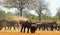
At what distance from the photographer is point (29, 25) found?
252 inches

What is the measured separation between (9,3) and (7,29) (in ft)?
3.38

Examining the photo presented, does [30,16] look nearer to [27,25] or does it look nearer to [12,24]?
[27,25]

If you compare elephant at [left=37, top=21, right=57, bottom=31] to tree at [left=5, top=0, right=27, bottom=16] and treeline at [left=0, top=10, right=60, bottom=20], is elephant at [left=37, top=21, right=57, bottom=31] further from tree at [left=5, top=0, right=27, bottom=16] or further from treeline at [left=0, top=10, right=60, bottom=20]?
tree at [left=5, top=0, right=27, bottom=16]

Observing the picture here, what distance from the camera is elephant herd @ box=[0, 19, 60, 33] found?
6249 millimetres

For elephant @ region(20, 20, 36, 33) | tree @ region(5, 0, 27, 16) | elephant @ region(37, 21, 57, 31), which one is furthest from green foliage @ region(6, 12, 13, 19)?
elephant @ region(37, 21, 57, 31)

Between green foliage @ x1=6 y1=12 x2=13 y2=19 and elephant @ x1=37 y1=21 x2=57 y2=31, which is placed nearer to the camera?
green foliage @ x1=6 y1=12 x2=13 y2=19

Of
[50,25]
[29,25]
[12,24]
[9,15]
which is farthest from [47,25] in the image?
[9,15]

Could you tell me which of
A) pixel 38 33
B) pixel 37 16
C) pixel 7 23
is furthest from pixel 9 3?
pixel 38 33

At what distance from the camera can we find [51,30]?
634 centimetres

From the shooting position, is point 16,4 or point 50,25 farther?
point 50,25

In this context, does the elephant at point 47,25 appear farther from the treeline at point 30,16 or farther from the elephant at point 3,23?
the elephant at point 3,23

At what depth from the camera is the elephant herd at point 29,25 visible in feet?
20.5

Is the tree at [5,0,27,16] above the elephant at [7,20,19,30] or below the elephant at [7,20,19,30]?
above

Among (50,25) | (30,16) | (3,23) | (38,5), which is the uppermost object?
(38,5)
